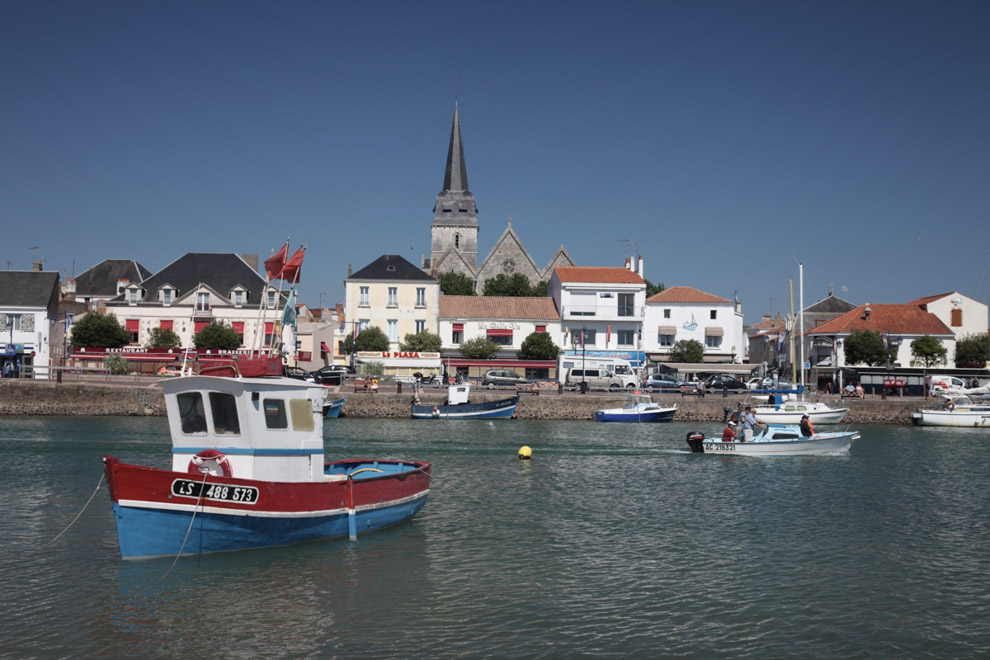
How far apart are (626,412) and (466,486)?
94.4ft

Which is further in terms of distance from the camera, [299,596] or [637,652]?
[299,596]

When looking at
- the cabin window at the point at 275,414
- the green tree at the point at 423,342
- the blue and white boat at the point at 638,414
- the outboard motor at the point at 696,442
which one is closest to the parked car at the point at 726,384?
the blue and white boat at the point at 638,414

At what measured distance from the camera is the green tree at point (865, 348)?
72625 millimetres

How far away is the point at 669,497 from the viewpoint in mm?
27484

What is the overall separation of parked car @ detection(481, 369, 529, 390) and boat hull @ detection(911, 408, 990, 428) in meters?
28.3

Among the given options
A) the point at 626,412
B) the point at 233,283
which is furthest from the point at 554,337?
the point at 233,283

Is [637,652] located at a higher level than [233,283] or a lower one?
lower

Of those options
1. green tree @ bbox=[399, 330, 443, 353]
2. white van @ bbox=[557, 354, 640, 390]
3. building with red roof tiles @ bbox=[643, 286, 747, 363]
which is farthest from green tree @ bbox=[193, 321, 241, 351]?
building with red roof tiles @ bbox=[643, 286, 747, 363]

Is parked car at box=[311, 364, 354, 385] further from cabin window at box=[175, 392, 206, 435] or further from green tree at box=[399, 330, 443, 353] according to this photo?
cabin window at box=[175, 392, 206, 435]

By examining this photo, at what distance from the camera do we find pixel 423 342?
74.4m

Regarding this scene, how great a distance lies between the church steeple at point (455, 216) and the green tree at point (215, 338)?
61.2 m

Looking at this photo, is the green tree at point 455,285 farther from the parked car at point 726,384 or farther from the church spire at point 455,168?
the parked car at point 726,384

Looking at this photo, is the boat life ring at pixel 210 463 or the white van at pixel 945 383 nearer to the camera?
the boat life ring at pixel 210 463

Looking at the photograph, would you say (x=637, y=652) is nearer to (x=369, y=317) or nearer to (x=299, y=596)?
(x=299, y=596)
